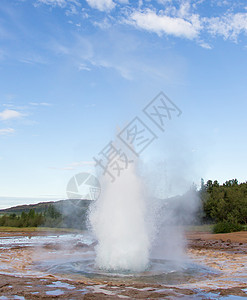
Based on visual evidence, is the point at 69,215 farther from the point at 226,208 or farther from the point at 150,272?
the point at 150,272

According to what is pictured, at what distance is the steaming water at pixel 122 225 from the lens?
14.8m

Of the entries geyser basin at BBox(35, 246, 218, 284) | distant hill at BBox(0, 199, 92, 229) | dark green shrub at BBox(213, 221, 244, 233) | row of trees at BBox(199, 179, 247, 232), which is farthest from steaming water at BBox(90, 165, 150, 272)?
distant hill at BBox(0, 199, 92, 229)

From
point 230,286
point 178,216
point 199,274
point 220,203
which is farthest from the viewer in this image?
point 178,216

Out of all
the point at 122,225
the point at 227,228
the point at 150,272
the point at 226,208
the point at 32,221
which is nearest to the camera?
the point at 150,272

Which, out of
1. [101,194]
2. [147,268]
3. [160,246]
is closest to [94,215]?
[101,194]

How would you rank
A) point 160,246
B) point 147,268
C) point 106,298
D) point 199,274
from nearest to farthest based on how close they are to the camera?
point 106,298
point 199,274
point 147,268
point 160,246

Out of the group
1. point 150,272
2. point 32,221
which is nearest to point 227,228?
point 150,272

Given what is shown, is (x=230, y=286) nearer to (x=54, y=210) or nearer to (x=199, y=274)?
(x=199, y=274)

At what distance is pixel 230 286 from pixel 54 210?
77.5 m

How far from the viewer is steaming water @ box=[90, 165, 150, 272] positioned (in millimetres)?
14789

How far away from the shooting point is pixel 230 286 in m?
11.2

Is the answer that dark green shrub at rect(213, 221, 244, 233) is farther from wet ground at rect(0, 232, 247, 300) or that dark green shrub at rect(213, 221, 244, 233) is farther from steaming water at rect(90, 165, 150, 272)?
steaming water at rect(90, 165, 150, 272)

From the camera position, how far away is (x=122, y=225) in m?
15.4

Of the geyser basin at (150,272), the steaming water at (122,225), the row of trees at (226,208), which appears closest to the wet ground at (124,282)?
the geyser basin at (150,272)
